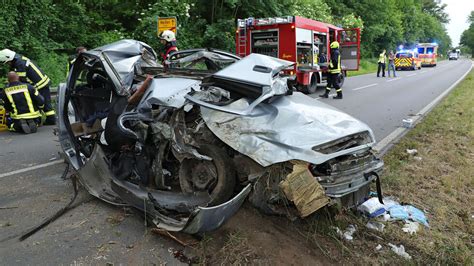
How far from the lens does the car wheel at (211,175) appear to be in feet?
10.3

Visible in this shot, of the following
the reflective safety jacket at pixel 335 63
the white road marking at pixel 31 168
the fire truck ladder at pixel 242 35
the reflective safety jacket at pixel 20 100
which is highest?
the fire truck ladder at pixel 242 35

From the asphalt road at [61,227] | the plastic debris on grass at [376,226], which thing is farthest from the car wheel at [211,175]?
the plastic debris on grass at [376,226]

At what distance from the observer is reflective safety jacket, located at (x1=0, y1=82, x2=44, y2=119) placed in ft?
24.5

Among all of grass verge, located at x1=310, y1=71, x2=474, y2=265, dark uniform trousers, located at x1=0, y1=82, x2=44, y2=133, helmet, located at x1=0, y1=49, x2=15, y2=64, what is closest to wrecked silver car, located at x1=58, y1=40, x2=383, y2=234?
grass verge, located at x1=310, y1=71, x2=474, y2=265

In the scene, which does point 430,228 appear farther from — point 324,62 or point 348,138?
point 324,62

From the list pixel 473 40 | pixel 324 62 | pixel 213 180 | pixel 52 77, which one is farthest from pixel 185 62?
pixel 473 40

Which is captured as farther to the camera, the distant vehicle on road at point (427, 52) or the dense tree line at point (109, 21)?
the distant vehicle on road at point (427, 52)

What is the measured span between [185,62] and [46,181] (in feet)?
7.07

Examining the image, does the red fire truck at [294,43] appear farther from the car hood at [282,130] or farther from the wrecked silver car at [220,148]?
the car hood at [282,130]

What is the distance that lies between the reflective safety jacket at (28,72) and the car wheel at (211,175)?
19.8ft

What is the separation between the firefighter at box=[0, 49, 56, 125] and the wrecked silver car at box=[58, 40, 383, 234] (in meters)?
4.71

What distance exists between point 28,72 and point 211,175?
6447 millimetres

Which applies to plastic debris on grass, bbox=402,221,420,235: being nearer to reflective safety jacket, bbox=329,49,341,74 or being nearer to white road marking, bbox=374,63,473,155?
white road marking, bbox=374,63,473,155

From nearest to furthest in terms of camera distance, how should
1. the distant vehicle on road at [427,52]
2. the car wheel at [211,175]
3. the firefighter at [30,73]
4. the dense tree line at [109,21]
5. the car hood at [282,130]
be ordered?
the car hood at [282,130]
the car wheel at [211,175]
the firefighter at [30,73]
the dense tree line at [109,21]
the distant vehicle on road at [427,52]
